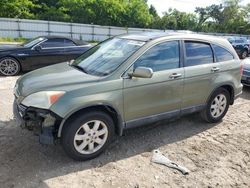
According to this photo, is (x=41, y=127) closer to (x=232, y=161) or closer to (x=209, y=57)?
(x=232, y=161)


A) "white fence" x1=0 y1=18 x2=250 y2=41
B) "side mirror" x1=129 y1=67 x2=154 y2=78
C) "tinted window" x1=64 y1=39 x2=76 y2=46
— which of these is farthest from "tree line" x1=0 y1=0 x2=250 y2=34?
"side mirror" x1=129 y1=67 x2=154 y2=78

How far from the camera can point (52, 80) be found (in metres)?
3.88

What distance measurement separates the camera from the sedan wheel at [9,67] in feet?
28.4

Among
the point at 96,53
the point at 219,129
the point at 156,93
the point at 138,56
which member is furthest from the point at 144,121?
the point at 219,129

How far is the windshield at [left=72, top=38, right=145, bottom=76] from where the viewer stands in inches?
Result: 162

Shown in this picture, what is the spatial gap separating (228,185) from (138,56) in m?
2.08

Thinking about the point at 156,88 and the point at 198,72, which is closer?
the point at 156,88

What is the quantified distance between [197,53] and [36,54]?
19.2ft

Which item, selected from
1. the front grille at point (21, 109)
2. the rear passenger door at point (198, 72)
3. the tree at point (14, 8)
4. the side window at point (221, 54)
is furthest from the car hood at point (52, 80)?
the tree at point (14, 8)

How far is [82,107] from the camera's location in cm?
364

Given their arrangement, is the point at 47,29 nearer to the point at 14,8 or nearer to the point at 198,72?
the point at 14,8

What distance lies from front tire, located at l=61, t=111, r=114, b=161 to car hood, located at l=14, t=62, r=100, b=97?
44cm

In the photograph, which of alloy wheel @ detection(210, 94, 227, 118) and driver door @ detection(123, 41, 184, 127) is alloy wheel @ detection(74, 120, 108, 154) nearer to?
driver door @ detection(123, 41, 184, 127)

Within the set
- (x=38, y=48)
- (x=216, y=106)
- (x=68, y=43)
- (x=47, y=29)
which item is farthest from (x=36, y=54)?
(x=47, y=29)
